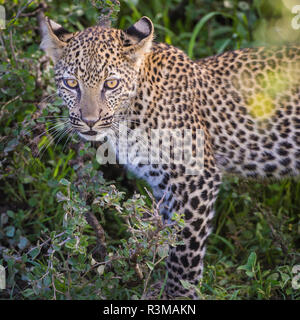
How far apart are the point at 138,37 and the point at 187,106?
83 cm

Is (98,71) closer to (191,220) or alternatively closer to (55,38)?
(55,38)

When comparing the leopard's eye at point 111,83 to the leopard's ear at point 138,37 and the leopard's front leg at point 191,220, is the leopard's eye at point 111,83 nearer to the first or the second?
the leopard's ear at point 138,37

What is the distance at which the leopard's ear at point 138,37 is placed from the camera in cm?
516

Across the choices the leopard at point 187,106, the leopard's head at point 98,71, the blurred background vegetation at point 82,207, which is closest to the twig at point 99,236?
the blurred background vegetation at point 82,207

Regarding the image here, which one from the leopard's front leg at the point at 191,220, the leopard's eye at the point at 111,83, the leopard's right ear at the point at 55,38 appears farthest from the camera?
the leopard's front leg at the point at 191,220

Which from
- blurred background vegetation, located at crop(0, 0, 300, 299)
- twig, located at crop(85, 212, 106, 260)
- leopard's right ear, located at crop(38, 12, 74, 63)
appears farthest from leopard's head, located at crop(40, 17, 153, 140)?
twig, located at crop(85, 212, 106, 260)

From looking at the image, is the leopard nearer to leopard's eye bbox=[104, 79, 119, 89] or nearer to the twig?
leopard's eye bbox=[104, 79, 119, 89]

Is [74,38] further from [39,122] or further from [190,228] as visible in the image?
[190,228]

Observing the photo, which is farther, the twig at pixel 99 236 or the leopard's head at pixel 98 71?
the twig at pixel 99 236

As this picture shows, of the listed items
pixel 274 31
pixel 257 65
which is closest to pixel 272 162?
pixel 257 65

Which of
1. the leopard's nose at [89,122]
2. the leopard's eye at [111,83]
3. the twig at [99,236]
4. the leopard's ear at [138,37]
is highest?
the leopard's ear at [138,37]

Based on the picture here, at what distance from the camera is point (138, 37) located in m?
5.20

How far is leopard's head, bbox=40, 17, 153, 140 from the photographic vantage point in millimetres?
4969

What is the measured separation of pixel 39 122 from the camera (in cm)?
585
